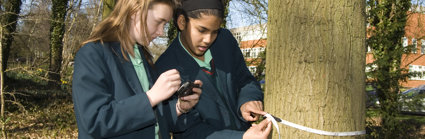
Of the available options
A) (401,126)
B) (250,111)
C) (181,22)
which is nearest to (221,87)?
(250,111)

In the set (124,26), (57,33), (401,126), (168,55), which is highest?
(57,33)

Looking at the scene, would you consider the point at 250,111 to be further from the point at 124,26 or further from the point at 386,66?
the point at 386,66

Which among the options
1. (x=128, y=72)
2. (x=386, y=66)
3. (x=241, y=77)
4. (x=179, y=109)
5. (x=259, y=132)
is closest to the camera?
(x=128, y=72)

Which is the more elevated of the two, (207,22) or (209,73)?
(207,22)

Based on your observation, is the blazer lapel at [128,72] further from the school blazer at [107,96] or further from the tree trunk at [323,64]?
the tree trunk at [323,64]

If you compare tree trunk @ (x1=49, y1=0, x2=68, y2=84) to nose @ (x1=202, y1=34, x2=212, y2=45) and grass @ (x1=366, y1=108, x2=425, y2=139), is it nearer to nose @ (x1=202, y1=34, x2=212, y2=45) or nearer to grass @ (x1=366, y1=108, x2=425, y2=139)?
→ grass @ (x1=366, y1=108, x2=425, y2=139)

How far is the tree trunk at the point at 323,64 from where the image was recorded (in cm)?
173

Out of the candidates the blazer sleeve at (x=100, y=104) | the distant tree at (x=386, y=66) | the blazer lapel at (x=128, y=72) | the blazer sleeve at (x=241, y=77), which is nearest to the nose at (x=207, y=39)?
the blazer sleeve at (x=241, y=77)

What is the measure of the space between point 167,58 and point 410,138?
8098 millimetres

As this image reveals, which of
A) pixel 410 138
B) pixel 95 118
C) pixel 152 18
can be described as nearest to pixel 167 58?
pixel 152 18

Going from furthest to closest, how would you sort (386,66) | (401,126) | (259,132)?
1. (401,126)
2. (386,66)
3. (259,132)

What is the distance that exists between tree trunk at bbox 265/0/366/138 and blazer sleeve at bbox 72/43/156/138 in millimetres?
789

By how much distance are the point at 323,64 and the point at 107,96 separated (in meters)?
1.06

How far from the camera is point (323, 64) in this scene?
173cm
